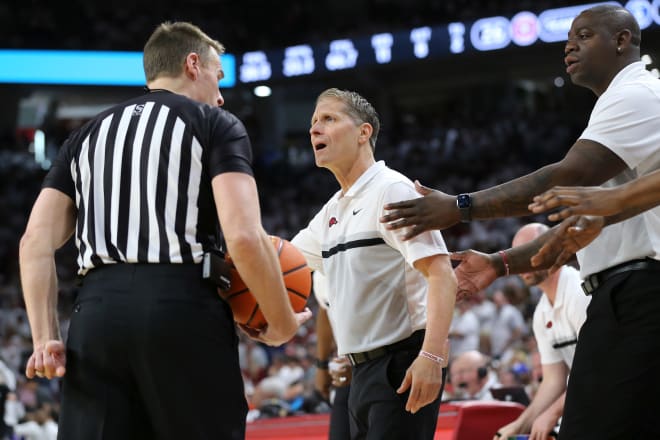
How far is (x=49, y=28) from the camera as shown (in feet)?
85.5

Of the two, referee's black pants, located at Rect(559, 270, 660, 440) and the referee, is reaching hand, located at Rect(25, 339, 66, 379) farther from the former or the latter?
referee's black pants, located at Rect(559, 270, 660, 440)

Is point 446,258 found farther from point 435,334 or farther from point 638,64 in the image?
point 638,64

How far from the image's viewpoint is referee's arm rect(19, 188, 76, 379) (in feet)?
10.2

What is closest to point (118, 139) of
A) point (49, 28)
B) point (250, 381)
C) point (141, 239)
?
point (141, 239)

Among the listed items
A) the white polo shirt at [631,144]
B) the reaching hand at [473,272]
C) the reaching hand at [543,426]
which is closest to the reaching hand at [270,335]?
the reaching hand at [473,272]

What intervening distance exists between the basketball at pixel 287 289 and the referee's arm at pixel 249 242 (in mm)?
145

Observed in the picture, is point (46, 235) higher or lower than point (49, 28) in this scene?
lower

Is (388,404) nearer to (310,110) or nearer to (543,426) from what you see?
(543,426)

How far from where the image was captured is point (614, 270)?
348cm

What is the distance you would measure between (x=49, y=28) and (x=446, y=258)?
24.3 meters

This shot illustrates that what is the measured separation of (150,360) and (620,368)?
1632 mm

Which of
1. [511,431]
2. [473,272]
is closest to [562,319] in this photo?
[511,431]

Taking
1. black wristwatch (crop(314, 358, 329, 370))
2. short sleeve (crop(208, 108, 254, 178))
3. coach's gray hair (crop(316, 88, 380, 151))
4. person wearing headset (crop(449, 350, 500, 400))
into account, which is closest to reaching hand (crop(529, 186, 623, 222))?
short sleeve (crop(208, 108, 254, 178))

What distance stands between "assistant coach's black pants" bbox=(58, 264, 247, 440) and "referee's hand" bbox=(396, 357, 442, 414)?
2.80 ft
